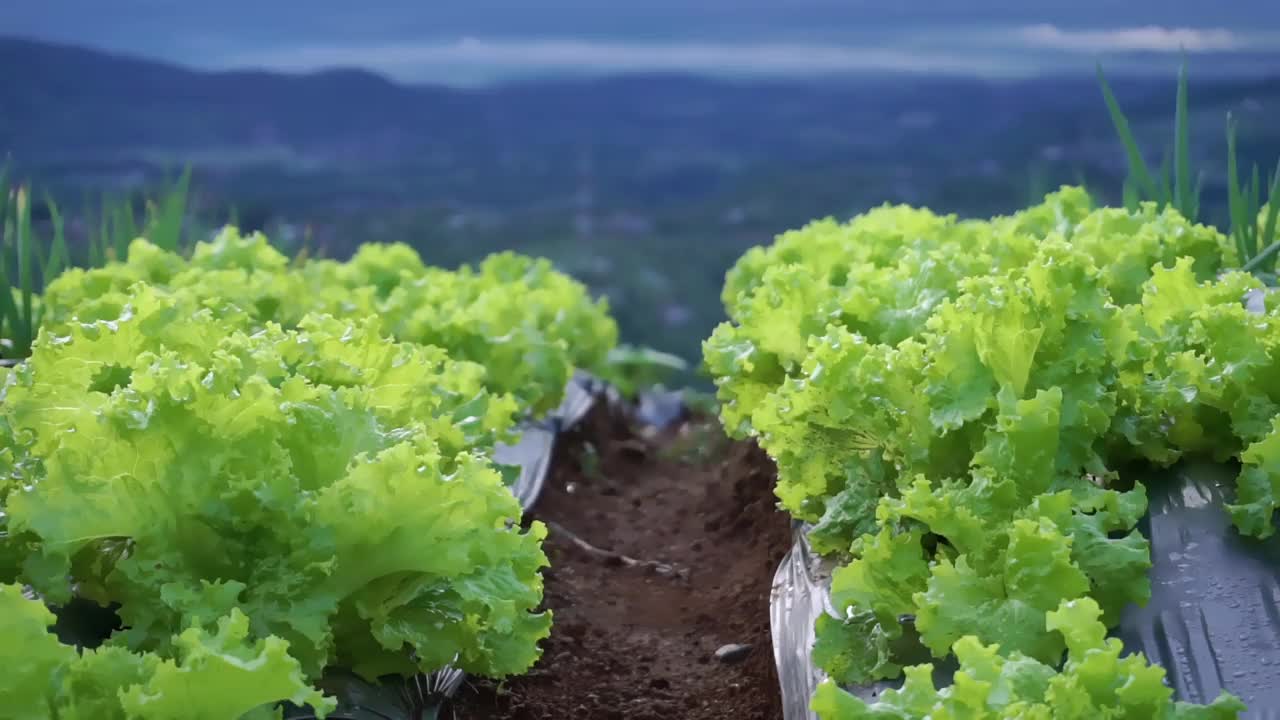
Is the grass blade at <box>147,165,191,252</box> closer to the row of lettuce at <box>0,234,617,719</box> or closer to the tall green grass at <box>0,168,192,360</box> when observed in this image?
the tall green grass at <box>0,168,192,360</box>

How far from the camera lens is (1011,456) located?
2045mm

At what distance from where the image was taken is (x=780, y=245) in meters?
4.10

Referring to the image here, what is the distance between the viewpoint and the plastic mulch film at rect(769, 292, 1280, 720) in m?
1.80

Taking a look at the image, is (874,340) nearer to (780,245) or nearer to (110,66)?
(780,245)

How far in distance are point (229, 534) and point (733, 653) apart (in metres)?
1.40

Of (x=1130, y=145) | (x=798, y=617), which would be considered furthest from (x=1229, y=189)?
(x=798, y=617)

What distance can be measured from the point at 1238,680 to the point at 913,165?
6768 millimetres

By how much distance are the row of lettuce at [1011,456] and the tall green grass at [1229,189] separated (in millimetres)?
743

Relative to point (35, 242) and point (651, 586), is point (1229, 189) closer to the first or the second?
point (651, 586)

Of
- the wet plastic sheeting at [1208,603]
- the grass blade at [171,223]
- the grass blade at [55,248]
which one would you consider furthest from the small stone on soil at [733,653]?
the grass blade at [171,223]

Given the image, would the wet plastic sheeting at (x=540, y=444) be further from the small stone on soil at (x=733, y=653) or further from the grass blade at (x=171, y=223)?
the grass blade at (x=171, y=223)

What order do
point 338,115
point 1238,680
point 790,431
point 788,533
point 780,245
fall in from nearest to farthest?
point 1238,680, point 790,431, point 788,533, point 780,245, point 338,115

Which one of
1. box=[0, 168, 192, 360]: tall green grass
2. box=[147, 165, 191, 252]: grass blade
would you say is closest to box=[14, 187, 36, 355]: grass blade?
box=[0, 168, 192, 360]: tall green grass

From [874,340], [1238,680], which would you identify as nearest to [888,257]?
[874,340]
